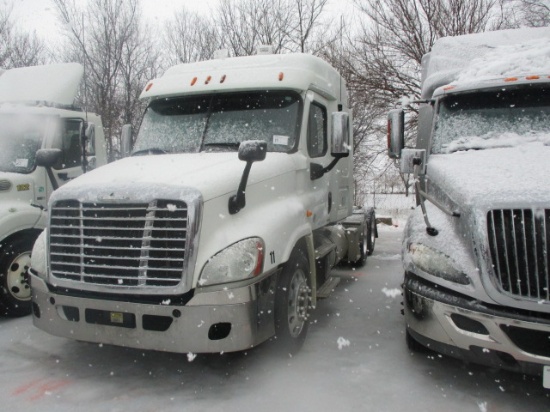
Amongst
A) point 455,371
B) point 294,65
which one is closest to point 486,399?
point 455,371

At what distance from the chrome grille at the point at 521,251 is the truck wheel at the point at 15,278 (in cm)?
507

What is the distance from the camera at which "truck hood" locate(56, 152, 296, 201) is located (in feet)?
12.3

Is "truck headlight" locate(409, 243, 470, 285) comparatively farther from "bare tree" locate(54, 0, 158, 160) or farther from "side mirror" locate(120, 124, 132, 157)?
"bare tree" locate(54, 0, 158, 160)

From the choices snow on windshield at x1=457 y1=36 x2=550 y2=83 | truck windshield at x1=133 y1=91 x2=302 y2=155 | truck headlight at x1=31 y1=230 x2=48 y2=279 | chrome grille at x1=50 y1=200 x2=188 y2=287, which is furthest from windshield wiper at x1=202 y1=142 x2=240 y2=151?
snow on windshield at x1=457 y1=36 x2=550 y2=83

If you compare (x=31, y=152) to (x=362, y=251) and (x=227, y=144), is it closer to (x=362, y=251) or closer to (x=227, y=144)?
(x=227, y=144)

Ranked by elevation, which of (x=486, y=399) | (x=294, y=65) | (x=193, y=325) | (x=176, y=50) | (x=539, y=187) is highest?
(x=176, y=50)

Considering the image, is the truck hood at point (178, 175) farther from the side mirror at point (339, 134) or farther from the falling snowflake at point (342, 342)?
the falling snowflake at point (342, 342)

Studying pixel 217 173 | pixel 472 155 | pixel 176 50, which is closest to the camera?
pixel 217 173

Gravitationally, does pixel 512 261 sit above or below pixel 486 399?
above

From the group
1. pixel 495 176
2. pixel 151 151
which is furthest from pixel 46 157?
pixel 495 176

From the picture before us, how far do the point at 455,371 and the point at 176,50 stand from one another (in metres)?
22.9

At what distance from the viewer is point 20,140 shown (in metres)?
6.02

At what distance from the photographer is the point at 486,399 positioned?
12.0ft

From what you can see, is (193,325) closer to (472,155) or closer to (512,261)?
(512,261)
